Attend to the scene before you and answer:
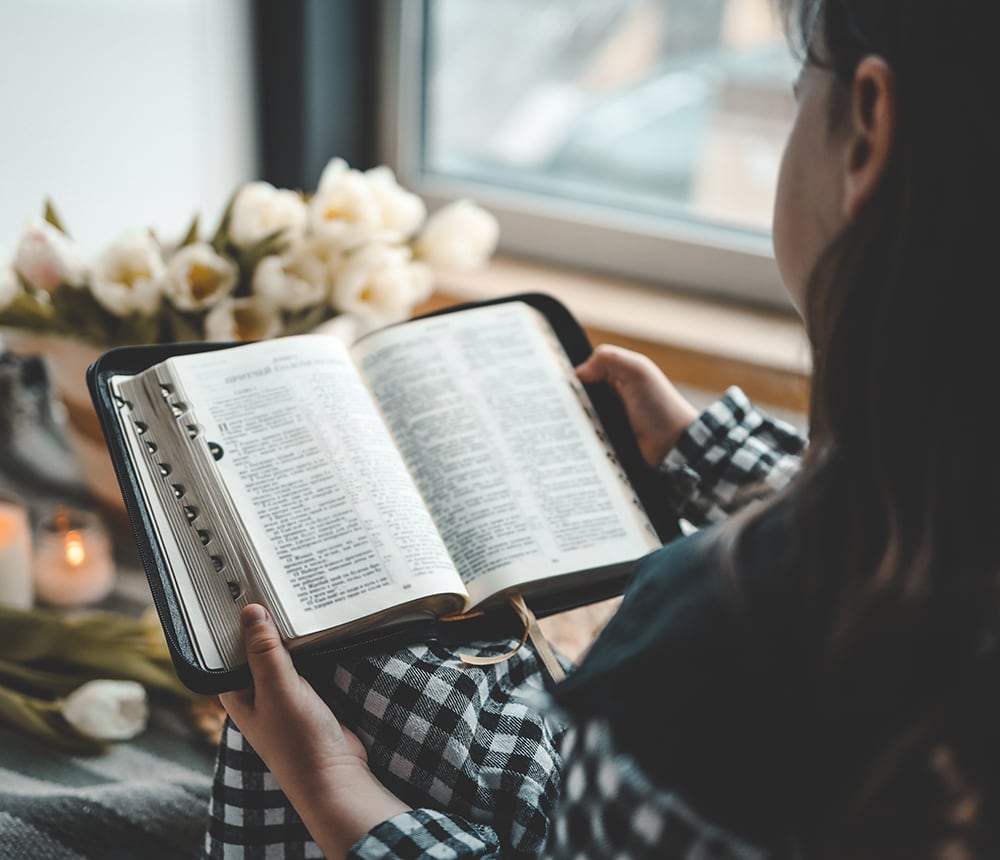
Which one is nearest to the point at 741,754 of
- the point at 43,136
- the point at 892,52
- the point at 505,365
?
the point at 892,52

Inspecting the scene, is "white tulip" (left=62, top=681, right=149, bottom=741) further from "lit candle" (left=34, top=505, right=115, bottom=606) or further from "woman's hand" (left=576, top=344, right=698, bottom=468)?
"woman's hand" (left=576, top=344, right=698, bottom=468)

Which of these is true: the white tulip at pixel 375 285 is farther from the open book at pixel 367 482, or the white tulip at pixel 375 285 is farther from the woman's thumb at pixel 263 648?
the woman's thumb at pixel 263 648

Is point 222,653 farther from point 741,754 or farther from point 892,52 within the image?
point 892,52

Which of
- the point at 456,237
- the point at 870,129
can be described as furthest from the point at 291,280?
the point at 870,129

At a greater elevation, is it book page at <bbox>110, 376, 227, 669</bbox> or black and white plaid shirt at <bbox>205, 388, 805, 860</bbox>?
book page at <bbox>110, 376, 227, 669</bbox>

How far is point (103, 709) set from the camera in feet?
2.60

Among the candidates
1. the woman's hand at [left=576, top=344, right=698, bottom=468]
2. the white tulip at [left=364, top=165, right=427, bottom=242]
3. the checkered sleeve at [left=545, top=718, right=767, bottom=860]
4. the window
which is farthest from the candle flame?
the window

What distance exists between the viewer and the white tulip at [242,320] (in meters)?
0.86

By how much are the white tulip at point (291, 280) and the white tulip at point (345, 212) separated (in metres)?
0.03

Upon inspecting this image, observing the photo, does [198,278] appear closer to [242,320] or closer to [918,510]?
[242,320]

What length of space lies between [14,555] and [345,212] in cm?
43

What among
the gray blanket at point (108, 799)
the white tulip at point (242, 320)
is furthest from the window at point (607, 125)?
the gray blanket at point (108, 799)

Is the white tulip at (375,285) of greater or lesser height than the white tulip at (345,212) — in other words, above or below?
below

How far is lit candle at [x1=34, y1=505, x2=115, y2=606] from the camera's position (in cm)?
96
